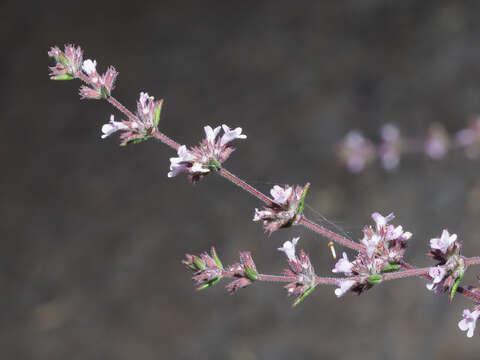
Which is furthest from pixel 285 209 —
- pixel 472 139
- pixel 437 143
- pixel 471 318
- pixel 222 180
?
pixel 222 180

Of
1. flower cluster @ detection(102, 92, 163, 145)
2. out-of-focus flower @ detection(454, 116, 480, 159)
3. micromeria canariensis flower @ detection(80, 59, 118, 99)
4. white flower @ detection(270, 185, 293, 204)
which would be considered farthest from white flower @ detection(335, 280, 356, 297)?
out-of-focus flower @ detection(454, 116, 480, 159)

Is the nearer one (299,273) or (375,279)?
(375,279)

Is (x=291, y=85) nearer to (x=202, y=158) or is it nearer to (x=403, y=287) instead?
(x=403, y=287)

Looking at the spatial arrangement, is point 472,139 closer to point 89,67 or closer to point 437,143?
point 437,143

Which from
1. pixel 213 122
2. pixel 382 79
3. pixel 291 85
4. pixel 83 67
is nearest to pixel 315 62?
pixel 291 85

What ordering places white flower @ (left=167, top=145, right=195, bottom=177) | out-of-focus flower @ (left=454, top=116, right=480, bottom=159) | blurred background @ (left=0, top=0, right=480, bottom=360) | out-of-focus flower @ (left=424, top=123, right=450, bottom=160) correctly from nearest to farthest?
white flower @ (left=167, top=145, right=195, bottom=177), out-of-focus flower @ (left=454, top=116, right=480, bottom=159), out-of-focus flower @ (left=424, top=123, right=450, bottom=160), blurred background @ (left=0, top=0, right=480, bottom=360)

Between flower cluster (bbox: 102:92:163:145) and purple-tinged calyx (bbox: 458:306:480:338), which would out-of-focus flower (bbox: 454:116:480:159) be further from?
flower cluster (bbox: 102:92:163:145)
